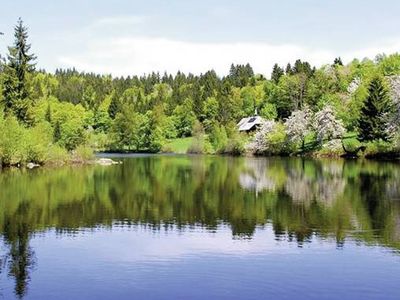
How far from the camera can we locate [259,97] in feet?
605

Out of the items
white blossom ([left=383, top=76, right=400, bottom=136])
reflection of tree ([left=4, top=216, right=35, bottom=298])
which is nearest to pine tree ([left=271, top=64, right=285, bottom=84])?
white blossom ([left=383, top=76, right=400, bottom=136])

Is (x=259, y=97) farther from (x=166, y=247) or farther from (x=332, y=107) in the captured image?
(x=166, y=247)

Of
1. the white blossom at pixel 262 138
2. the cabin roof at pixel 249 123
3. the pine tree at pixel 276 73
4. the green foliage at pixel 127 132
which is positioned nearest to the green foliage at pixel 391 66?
the cabin roof at pixel 249 123

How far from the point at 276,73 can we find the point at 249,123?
3500cm

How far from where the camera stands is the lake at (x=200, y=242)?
22.1m

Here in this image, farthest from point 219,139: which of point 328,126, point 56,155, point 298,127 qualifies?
point 56,155

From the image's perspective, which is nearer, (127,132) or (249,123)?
(249,123)

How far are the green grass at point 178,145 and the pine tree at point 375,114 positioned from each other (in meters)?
65.8

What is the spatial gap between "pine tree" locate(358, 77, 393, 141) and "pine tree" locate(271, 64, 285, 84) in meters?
74.2

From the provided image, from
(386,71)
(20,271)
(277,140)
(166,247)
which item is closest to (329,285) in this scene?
(166,247)

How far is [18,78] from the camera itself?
87.8 m

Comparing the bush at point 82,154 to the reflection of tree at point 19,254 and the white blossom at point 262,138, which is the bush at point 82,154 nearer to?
the white blossom at point 262,138

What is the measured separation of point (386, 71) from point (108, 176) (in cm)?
10315

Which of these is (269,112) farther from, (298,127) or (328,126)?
(328,126)
